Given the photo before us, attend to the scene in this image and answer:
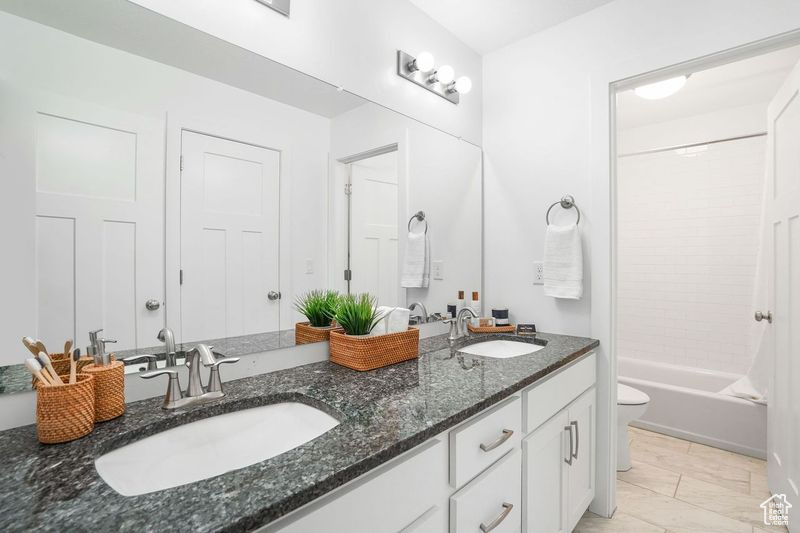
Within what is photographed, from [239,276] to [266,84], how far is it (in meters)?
0.63

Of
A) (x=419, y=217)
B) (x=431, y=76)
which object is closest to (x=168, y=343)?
(x=419, y=217)

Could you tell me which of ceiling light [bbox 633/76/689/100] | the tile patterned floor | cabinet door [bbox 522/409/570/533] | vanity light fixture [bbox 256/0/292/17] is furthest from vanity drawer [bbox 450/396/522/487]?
ceiling light [bbox 633/76/689/100]

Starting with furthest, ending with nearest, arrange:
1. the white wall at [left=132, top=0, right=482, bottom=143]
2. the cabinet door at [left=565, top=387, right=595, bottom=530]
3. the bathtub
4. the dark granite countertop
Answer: the bathtub → the cabinet door at [left=565, top=387, right=595, bottom=530] → the white wall at [left=132, top=0, right=482, bottom=143] → the dark granite countertop

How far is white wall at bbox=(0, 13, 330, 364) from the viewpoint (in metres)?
0.87

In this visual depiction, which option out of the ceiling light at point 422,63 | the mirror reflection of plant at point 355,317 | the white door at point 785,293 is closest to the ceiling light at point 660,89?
the white door at point 785,293

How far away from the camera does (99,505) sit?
0.60 meters

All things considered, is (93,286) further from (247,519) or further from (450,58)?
(450,58)

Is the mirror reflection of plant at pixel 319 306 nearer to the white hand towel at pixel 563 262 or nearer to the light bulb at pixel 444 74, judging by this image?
the white hand towel at pixel 563 262

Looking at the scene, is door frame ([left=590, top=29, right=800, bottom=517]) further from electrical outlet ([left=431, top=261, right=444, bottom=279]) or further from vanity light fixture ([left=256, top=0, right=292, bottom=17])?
vanity light fixture ([left=256, top=0, right=292, bottom=17])

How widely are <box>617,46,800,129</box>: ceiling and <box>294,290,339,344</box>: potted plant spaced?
2.36 metres

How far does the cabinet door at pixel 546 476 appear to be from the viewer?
1326 mm

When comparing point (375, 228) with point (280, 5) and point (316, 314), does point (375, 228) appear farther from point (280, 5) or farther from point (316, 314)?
point (280, 5)

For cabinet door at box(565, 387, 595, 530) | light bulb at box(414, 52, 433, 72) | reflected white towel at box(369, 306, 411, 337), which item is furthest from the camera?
light bulb at box(414, 52, 433, 72)

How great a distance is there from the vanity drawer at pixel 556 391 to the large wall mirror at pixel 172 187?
0.71 metres
